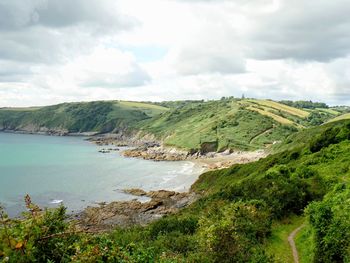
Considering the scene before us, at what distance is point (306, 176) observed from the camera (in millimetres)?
46000

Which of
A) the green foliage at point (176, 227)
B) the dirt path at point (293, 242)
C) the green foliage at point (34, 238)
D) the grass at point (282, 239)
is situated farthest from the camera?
the green foliage at point (176, 227)

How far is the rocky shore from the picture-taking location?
5862 cm

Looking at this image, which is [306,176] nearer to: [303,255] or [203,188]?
[303,255]

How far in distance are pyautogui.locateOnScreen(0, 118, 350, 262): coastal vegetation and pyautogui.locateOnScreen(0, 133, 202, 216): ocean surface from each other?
130 ft

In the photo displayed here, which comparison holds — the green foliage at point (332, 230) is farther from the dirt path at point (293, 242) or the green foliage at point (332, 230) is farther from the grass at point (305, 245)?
the dirt path at point (293, 242)

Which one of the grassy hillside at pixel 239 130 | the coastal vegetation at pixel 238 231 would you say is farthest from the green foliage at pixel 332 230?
the grassy hillside at pixel 239 130

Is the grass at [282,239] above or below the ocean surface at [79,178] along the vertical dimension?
above

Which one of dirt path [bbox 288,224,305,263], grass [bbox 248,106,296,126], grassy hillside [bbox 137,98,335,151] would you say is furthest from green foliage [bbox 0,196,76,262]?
grass [bbox 248,106,296,126]

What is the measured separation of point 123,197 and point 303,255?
181 ft

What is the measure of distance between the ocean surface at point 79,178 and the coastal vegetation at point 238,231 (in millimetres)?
39478

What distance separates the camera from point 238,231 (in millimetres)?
27922

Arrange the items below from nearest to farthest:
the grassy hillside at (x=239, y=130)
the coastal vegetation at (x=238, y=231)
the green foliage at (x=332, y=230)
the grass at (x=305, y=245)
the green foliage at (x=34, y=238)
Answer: the green foliage at (x=34, y=238)
the coastal vegetation at (x=238, y=231)
the green foliage at (x=332, y=230)
the grass at (x=305, y=245)
the grassy hillside at (x=239, y=130)

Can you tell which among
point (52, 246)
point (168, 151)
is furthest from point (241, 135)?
point (52, 246)

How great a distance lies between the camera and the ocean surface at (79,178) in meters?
77.0
